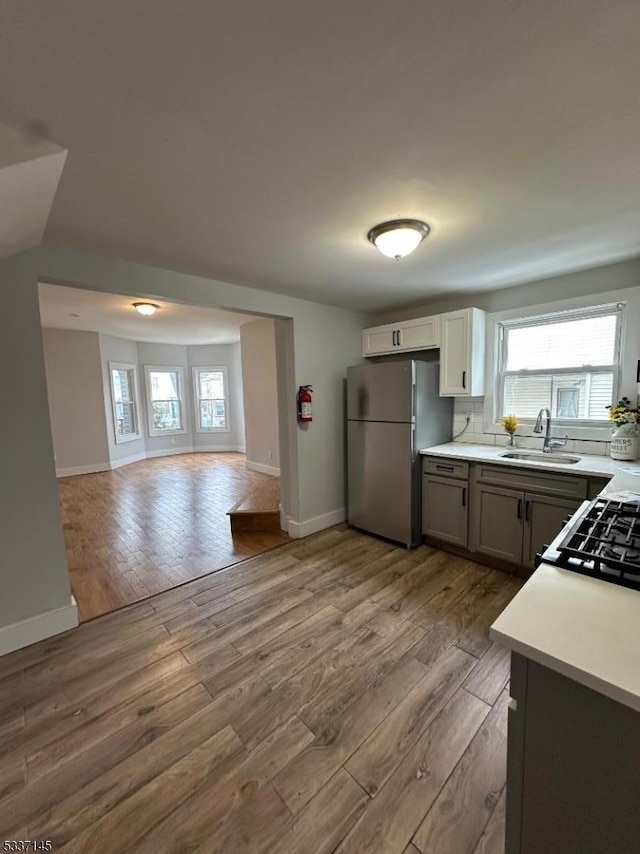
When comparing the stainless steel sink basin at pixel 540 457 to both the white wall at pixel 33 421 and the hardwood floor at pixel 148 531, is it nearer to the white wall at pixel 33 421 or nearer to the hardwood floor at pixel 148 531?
the hardwood floor at pixel 148 531

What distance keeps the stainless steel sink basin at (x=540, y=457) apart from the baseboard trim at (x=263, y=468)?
3.80 m

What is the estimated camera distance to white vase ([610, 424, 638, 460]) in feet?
8.40

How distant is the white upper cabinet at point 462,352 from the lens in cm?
320

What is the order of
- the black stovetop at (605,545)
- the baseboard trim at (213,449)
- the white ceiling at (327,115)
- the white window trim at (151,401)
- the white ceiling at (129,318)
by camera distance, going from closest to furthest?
the white ceiling at (327,115) → the black stovetop at (605,545) → the white ceiling at (129,318) → the white window trim at (151,401) → the baseboard trim at (213,449)

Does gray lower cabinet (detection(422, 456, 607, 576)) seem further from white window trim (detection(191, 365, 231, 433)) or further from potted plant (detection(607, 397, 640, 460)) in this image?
white window trim (detection(191, 365, 231, 433))

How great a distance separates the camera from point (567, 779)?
0.80 metres

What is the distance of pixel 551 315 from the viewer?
303 cm

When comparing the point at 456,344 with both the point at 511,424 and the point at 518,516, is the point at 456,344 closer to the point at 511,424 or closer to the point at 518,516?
the point at 511,424

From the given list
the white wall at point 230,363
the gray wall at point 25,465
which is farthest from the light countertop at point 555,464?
the white wall at point 230,363

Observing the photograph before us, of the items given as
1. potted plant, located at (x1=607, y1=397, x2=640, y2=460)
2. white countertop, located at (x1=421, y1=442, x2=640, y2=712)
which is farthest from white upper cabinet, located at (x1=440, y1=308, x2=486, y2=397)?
white countertop, located at (x1=421, y1=442, x2=640, y2=712)

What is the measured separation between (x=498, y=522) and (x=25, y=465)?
3.26 m

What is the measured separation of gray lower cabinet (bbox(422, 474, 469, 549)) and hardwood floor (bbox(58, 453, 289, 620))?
4.67ft

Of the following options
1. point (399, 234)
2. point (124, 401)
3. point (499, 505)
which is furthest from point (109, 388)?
point (499, 505)

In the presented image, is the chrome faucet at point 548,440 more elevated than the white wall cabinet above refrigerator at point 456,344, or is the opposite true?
the white wall cabinet above refrigerator at point 456,344
